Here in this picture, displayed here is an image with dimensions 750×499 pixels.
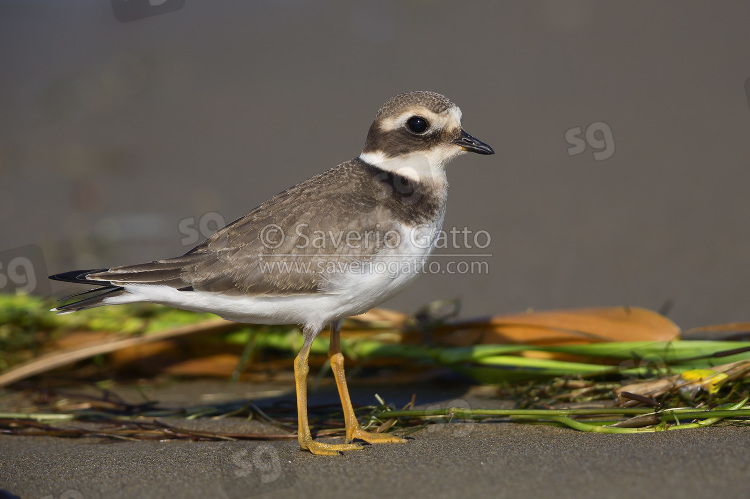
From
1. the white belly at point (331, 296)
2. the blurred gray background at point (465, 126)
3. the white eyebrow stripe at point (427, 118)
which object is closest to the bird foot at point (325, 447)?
the white belly at point (331, 296)

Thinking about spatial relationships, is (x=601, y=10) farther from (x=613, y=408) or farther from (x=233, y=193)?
(x=613, y=408)

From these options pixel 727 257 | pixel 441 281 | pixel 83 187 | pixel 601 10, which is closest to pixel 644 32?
pixel 601 10

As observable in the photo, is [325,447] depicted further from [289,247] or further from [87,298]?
[87,298]

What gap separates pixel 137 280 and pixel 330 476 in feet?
5.51

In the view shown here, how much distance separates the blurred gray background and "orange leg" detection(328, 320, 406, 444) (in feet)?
6.86

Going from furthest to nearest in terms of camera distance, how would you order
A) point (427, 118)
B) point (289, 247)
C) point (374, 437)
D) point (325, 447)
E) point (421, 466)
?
1. point (427, 118)
2. point (289, 247)
3. point (374, 437)
4. point (325, 447)
5. point (421, 466)

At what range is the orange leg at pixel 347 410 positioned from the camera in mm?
4031

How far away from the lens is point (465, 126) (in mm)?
9086

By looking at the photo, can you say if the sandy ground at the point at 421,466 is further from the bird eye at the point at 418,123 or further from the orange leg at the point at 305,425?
the bird eye at the point at 418,123

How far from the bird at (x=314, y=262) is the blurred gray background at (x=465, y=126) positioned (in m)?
2.29

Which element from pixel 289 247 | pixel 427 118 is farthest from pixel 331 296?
pixel 427 118

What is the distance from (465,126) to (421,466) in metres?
6.28

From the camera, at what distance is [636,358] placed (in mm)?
4680

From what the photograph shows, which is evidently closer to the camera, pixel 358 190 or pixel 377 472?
pixel 377 472
